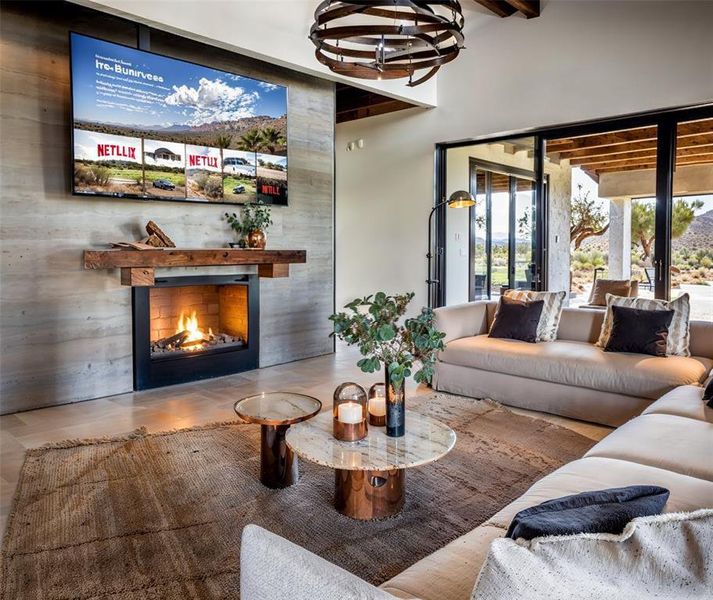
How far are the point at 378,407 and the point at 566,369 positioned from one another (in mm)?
1918

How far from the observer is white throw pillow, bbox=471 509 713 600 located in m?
0.92

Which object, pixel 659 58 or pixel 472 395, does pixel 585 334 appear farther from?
pixel 659 58

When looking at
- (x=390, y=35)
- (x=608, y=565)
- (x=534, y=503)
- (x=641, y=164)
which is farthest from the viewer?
(x=641, y=164)

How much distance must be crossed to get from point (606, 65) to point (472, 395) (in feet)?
10.9

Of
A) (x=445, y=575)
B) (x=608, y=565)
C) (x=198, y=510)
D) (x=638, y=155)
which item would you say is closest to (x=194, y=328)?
(x=198, y=510)

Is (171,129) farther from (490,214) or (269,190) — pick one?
(490,214)

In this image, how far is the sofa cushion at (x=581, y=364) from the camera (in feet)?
11.6

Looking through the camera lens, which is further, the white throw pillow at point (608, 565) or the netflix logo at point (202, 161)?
the netflix logo at point (202, 161)

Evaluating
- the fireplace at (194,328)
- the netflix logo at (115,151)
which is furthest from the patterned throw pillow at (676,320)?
the netflix logo at (115,151)

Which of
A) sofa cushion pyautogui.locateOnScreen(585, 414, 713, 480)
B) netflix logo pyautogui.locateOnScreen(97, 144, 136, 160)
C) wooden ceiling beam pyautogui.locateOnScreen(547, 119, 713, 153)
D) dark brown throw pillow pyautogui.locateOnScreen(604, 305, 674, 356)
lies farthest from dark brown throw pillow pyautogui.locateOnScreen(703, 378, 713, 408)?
netflix logo pyautogui.locateOnScreen(97, 144, 136, 160)

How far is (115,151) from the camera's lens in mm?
4375

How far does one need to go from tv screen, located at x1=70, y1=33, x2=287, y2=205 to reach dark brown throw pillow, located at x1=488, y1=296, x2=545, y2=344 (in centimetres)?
248

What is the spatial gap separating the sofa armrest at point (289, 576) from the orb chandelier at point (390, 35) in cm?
235

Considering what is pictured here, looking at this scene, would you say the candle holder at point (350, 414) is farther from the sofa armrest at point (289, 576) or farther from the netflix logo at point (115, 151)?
the netflix logo at point (115, 151)
